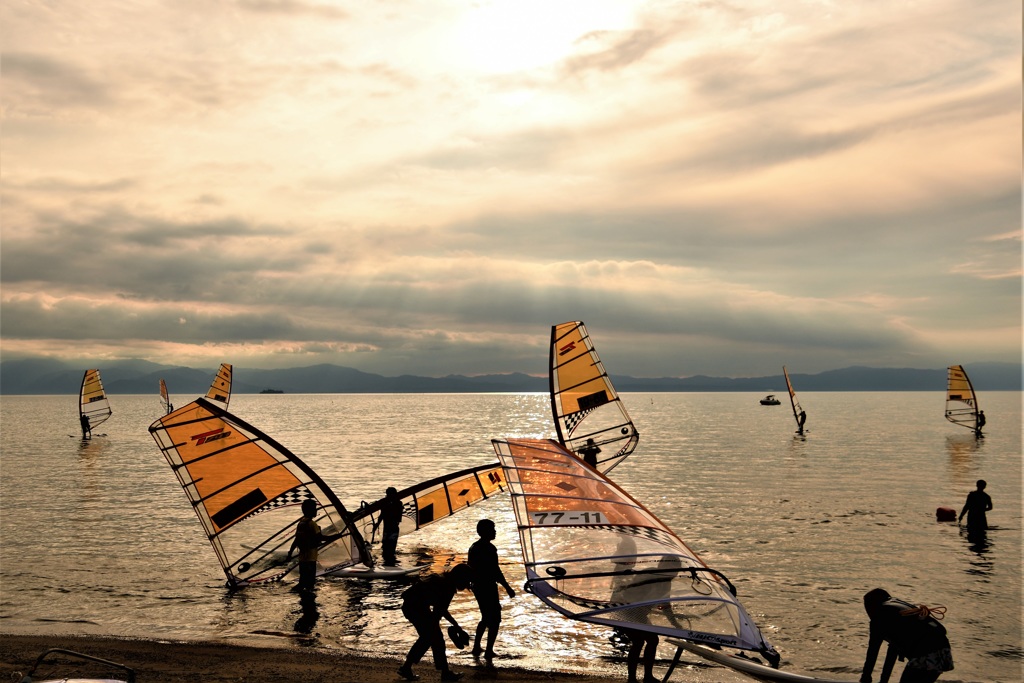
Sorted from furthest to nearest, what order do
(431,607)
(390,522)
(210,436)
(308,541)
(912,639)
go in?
(390,522)
(308,541)
(210,436)
(431,607)
(912,639)

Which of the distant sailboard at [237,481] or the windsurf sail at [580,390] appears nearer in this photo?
the distant sailboard at [237,481]

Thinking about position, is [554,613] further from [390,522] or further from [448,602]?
[448,602]

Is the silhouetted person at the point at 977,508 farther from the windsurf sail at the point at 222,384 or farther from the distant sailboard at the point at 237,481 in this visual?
the windsurf sail at the point at 222,384

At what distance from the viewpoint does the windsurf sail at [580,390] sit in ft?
79.9

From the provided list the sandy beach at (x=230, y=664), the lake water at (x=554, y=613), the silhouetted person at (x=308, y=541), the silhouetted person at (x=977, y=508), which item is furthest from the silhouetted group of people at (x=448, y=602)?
the silhouetted person at (x=977, y=508)

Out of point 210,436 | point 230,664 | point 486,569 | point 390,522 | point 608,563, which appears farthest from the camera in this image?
point 390,522

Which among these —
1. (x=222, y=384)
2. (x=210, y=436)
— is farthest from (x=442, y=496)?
(x=222, y=384)

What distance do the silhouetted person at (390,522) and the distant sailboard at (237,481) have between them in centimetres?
103

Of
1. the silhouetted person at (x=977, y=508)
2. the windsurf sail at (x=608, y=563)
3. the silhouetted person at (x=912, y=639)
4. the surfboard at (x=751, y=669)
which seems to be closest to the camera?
the silhouetted person at (x=912, y=639)

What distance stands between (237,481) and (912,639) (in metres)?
11.7

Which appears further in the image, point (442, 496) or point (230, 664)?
point (442, 496)

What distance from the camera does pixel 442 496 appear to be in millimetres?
18156

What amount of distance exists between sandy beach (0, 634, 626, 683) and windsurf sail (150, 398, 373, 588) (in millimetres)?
2556

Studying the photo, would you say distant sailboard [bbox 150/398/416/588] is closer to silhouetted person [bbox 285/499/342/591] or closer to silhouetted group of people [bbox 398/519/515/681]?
silhouetted person [bbox 285/499/342/591]
